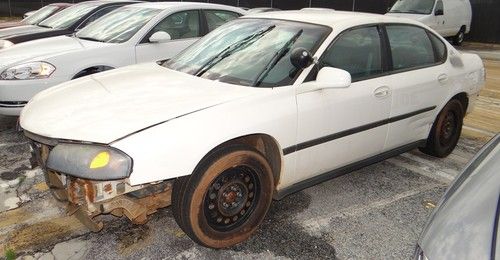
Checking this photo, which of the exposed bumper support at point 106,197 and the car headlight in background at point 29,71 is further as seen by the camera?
the car headlight in background at point 29,71

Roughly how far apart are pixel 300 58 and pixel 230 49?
0.73m

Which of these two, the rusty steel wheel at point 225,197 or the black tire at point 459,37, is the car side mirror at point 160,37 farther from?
the black tire at point 459,37

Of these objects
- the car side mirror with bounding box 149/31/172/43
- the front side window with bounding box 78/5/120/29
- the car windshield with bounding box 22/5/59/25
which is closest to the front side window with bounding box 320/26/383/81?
the car side mirror with bounding box 149/31/172/43

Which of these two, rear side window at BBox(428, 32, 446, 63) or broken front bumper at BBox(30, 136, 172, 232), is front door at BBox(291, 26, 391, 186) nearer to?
rear side window at BBox(428, 32, 446, 63)

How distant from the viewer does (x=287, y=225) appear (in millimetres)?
3361

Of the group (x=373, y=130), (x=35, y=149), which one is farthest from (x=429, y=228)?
(x=35, y=149)

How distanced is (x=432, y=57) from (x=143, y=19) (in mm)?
3705

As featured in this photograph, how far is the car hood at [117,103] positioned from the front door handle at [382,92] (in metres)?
1.13

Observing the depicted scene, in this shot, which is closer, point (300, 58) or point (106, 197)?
point (106, 197)

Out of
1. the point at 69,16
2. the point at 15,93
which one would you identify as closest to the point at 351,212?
the point at 15,93

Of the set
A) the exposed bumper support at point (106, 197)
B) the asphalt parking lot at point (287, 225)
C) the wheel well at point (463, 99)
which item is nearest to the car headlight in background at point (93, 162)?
the exposed bumper support at point (106, 197)

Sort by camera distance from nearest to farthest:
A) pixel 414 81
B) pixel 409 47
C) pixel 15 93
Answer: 1. pixel 414 81
2. pixel 409 47
3. pixel 15 93

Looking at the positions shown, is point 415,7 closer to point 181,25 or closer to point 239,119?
point 181,25

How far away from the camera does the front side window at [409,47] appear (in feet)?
12.9
